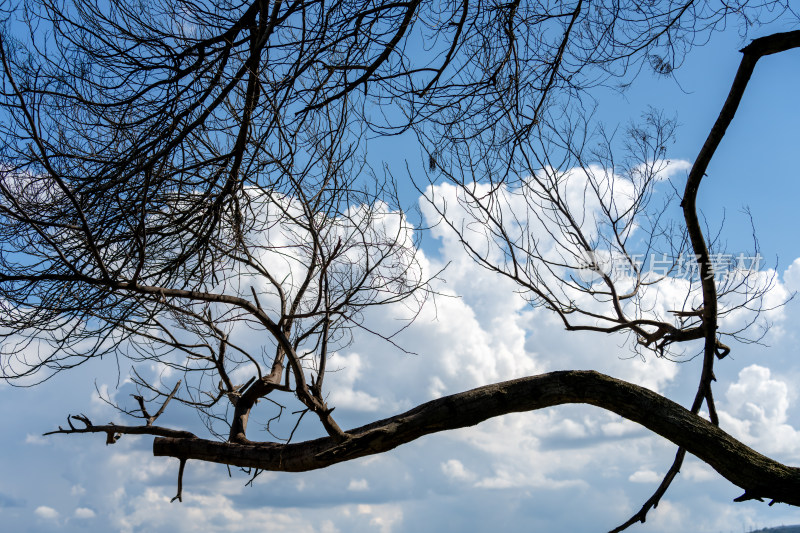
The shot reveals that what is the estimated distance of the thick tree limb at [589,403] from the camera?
10.7 feet

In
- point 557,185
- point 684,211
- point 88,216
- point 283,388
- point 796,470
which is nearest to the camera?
point 796,470

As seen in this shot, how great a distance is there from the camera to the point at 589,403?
3490 millimetres

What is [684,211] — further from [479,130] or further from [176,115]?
[176,115]

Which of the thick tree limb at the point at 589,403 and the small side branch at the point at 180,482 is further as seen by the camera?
the small side branch at the point at 180,482

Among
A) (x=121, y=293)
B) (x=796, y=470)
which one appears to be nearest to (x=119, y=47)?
(x=121, y=293)

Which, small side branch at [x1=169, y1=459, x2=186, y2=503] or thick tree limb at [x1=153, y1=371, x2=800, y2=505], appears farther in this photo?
small side branch at [x1=169, y1=459, x2=186, y2=503]

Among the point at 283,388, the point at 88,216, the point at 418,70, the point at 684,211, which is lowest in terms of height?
the point at 283,388

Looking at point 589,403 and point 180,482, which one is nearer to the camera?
point 589,403

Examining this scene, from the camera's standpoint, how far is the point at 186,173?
374 cm

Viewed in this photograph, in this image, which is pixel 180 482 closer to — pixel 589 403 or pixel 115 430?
pixel 115 430

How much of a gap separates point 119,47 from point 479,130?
6.97 ft

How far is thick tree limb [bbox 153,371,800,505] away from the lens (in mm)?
3256

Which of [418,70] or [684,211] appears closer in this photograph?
[418,70]

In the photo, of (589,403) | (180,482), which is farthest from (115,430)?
(589,403)
